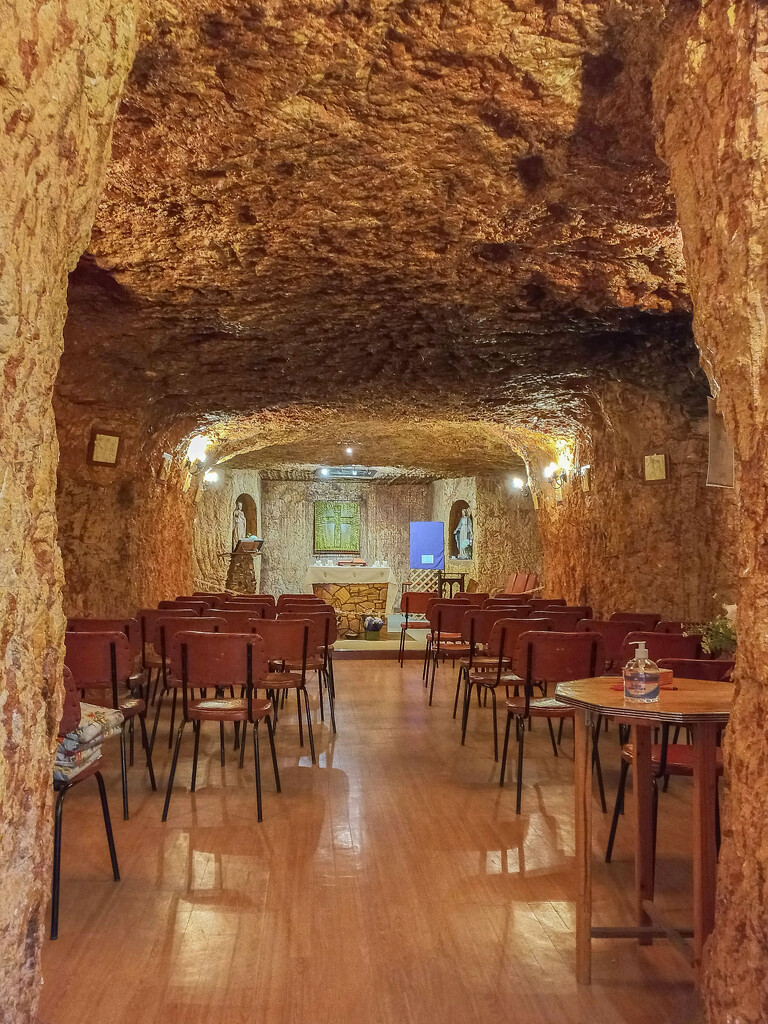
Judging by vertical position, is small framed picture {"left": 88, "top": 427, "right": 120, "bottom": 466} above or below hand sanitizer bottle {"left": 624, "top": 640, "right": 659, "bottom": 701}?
above

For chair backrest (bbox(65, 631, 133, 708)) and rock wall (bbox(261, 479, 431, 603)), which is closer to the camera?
chair backrest (bbox(65, 631, 133, 708))

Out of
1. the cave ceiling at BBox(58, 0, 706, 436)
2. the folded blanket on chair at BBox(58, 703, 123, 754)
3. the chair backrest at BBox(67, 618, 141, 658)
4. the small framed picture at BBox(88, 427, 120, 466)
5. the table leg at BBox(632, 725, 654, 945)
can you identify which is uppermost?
the cave ceiling at BBox(58, 0, 706, 436)

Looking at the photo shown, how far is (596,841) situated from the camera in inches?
139

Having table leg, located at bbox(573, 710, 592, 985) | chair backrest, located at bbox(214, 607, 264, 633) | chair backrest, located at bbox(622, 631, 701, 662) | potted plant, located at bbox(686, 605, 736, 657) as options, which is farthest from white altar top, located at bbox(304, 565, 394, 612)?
table leg, located at bbox(573, 710, 592, 985)

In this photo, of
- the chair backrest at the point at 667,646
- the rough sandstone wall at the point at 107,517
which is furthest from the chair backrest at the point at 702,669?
the rough sandstone wall at the point at 107,517

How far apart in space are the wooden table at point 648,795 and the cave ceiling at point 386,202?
7.55 ft

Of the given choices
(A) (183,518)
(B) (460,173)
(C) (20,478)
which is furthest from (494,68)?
(A) (183,518)

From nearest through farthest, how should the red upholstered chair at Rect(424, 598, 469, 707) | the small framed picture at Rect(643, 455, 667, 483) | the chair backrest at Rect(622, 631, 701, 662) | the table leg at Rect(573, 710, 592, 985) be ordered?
1. the table leg at Rect(573, 710, 592, 985)
2. the chair backrest at Rect(622, 631, 701, 662)
3. the red upholstered chair at Rect(424, 598, 469, 707)
4. the small framed picture at Rect(643, 455, 667, 483)

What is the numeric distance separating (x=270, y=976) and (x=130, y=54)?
292 cm

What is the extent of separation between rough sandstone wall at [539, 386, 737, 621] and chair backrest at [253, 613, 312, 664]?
154 inches

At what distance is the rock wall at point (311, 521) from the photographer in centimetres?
1744

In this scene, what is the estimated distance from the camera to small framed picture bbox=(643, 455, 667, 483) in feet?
23.7

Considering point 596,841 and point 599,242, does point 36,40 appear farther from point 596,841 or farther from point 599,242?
point 596,841

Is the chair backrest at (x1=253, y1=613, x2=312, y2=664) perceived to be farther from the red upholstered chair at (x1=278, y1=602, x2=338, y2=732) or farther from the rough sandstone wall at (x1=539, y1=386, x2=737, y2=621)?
the rough sandstone wall at (x1=539, y1=386, x2=737, y2=621)
